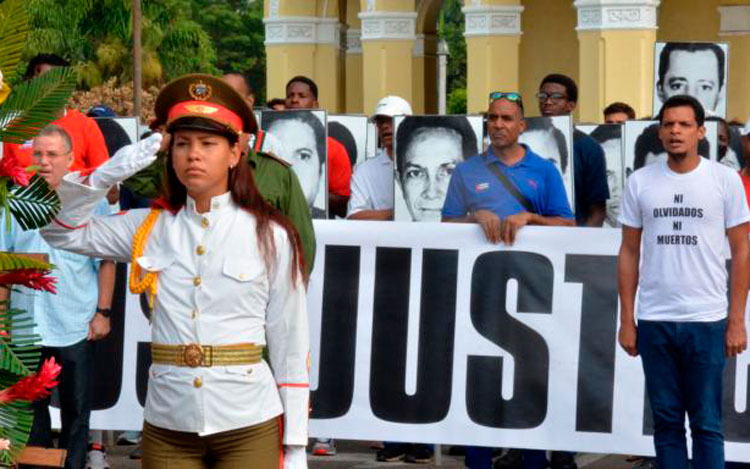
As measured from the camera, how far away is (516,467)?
34.5ft

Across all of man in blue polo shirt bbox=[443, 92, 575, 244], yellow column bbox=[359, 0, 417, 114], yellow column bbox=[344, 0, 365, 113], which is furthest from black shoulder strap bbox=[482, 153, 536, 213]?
yellow column bbox=[344, 0, 365, 113]

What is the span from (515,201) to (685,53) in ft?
12.4

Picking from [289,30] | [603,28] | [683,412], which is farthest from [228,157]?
[289,30]

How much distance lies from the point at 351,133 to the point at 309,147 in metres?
1.43

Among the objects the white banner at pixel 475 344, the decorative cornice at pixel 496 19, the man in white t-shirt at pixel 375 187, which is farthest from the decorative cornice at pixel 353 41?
the white banner at pixel 475 344

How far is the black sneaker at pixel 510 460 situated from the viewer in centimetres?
1051

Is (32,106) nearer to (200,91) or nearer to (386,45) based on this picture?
(200,91)

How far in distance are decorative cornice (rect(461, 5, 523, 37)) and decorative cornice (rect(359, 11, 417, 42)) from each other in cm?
286

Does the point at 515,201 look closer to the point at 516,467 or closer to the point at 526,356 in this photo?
the point at 526,356

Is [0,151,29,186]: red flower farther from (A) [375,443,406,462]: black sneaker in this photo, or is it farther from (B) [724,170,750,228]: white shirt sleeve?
(A) [375,443,406,462]: black sneaker

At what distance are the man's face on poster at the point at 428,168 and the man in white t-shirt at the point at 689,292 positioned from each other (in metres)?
3.07

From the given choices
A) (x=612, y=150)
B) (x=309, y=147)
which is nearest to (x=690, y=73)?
(x=612, y=150)

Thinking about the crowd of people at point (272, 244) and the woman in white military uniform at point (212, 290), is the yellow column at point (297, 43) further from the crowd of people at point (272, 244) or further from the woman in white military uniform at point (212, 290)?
the woman in white military uniform at point (212, 290)

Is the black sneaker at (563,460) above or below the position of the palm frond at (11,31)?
below
